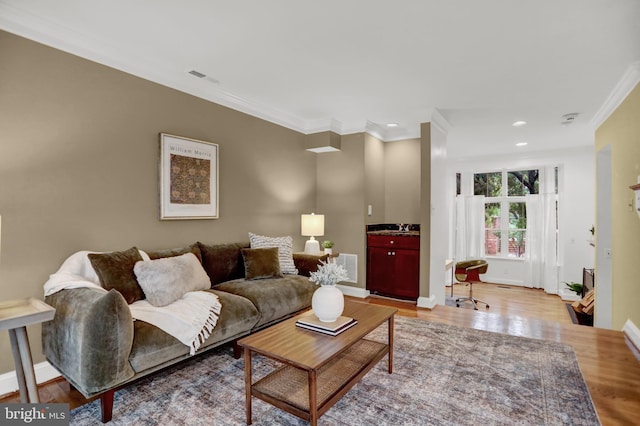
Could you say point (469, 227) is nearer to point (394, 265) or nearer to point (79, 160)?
point (394, 265)

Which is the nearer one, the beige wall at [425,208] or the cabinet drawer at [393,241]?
the beige wall at [425,208]

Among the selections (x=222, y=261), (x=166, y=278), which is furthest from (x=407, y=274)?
(x=166, y=278)

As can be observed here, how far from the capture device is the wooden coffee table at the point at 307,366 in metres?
1.73

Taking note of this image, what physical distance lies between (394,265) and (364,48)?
3021 mm

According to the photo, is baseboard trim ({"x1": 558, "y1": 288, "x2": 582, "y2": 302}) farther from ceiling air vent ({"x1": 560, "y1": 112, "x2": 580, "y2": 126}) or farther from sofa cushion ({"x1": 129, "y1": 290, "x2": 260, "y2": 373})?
sofa cushion ({"x1": 129, "y1": 290, "x2": 260, "y2": 373})

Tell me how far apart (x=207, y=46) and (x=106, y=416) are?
2671 mm

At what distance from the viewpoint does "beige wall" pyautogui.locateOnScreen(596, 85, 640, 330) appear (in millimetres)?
3135

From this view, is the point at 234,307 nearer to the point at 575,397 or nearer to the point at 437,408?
the point at 437,408

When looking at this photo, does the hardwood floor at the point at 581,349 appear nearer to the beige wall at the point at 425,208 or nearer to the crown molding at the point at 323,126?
the beige wall at the point at 425,208

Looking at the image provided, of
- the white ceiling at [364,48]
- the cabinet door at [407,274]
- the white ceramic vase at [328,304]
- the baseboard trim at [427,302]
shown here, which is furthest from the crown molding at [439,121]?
the white ceramic vase at [328,304]

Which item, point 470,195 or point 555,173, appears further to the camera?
point 470,195

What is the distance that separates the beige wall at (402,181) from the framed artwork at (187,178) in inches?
118

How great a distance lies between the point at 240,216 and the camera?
401 centimetres

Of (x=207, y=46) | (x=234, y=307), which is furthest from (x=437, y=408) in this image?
(x=207, y=46)
